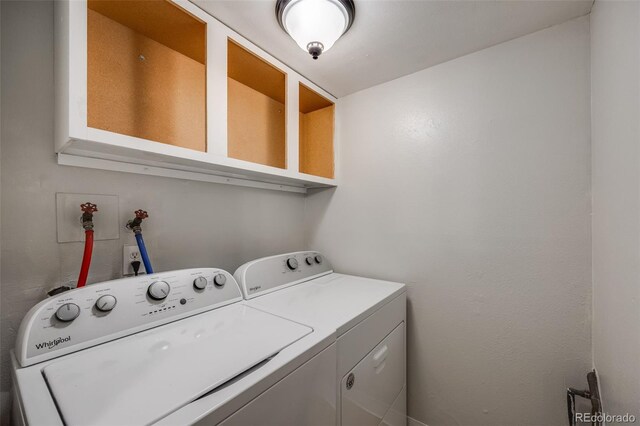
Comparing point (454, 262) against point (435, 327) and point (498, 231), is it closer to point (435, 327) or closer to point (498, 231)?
point (498, 231)

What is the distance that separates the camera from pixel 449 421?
4.46 ft

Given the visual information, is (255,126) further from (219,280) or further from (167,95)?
(219,280)

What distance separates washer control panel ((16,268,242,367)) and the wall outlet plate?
26cm

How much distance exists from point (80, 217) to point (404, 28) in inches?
59.7

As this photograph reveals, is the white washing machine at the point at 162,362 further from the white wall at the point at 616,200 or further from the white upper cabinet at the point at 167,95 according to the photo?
the white wall at the point at 616,200

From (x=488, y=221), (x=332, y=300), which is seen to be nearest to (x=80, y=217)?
(x=332, y=300)

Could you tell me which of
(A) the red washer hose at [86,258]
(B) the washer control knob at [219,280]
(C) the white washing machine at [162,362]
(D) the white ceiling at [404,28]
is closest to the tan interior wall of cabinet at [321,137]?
(D) the white ceiling at [404,28]

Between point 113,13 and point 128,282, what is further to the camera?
point 113,13

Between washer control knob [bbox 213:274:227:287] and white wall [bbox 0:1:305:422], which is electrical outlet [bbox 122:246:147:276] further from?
washer control knob [bbox 213:274:227:287]

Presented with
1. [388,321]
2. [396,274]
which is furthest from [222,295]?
[396,274]

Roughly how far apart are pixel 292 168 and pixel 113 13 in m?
0.92

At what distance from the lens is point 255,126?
143cm

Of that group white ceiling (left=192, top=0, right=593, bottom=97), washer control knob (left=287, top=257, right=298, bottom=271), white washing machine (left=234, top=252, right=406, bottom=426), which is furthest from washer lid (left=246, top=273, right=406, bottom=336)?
white ceiling (left=192, top=0, right=593, bottom=97)

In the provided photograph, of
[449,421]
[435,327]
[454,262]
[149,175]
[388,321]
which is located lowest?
[449,421]
